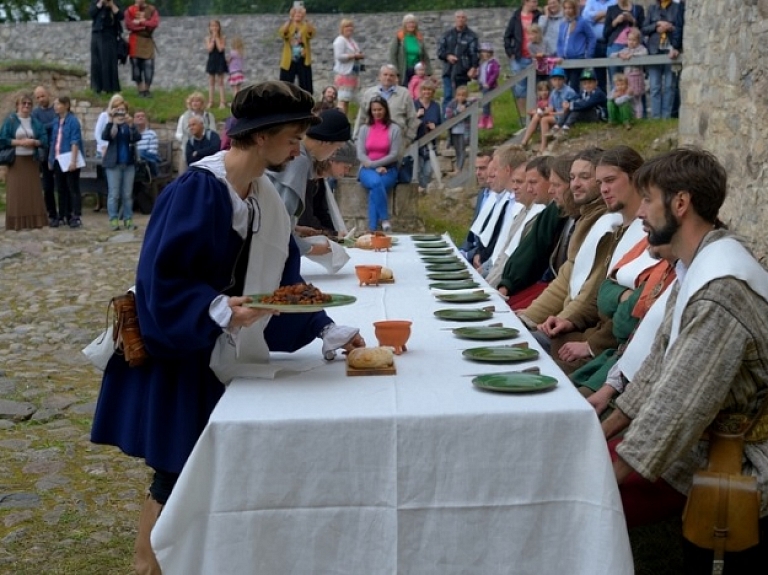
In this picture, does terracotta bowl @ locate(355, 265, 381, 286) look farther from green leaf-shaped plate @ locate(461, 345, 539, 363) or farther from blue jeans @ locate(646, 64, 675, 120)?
blue jeans @ locate(646, 64, 675, 120)

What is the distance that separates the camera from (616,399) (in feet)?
12.1

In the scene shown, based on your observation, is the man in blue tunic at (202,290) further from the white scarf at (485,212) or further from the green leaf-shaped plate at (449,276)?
the white scarf at (485,212)

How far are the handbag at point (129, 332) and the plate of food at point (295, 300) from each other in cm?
35

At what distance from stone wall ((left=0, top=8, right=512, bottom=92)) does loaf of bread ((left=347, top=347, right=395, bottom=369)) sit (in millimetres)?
22882

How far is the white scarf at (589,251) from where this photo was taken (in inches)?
201

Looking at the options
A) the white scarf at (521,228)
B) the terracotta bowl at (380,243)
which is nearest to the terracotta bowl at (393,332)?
the white scarf at (521,228)

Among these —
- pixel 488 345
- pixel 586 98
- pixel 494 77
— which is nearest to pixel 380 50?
pixel 494 77

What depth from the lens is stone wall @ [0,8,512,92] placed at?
1034 inches

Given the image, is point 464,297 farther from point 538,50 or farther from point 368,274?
point 538,50

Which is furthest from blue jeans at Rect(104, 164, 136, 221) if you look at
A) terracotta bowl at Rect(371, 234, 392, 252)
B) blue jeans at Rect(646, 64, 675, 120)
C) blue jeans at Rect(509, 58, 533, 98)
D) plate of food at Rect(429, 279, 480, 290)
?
plate of food at Rect(429, 279, 480, 290)

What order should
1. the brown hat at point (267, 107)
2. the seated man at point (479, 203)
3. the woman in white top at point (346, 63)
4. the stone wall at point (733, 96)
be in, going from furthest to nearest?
the woman in white top at point (346, 63), the seated man at point (479, 203), the stone wall at point (733, 96), the brown hat at point (267, 107)

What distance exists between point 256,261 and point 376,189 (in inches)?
391

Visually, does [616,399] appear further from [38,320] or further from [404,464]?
[38,320]

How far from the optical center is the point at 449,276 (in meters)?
5.64
